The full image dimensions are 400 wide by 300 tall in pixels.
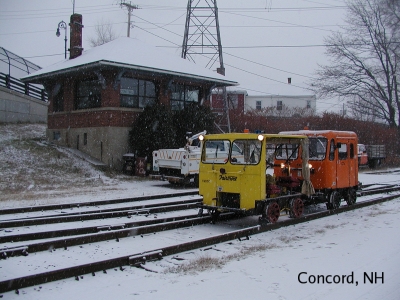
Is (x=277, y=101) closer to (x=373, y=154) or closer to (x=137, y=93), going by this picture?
(x=373, y=154)

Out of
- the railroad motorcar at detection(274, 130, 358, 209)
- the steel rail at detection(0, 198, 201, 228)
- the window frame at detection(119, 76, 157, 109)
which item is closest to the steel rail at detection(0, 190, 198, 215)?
the steel rail at detection(0, 198, 201, 228)

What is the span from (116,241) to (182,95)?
60.8ft

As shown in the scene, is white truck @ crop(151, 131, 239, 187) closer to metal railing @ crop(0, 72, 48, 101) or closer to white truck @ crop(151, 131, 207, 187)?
white truck @ crop(151, 131, 207, 187)

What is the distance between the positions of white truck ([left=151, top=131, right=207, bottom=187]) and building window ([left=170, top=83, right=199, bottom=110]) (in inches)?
293

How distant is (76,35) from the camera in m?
26.9

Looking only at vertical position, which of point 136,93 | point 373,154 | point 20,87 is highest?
point 20,87

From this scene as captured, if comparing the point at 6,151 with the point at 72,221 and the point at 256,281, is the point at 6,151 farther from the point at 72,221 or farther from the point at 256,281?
the point at 256,281

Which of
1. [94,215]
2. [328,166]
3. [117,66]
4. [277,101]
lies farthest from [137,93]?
[277,101]

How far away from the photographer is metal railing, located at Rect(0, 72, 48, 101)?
31.4m

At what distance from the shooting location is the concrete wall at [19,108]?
30312 millimetres

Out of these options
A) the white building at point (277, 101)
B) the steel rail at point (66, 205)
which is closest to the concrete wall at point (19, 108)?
the steel rail at point (66, 205)

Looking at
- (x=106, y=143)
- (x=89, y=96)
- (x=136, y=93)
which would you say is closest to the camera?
(x=106, y=143)

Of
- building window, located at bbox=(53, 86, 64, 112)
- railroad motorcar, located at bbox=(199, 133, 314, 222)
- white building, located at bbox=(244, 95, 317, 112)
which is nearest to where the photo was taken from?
railroad motorcar, located at bbox=(199, 133, 314, 222)

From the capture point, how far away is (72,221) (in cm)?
1083
